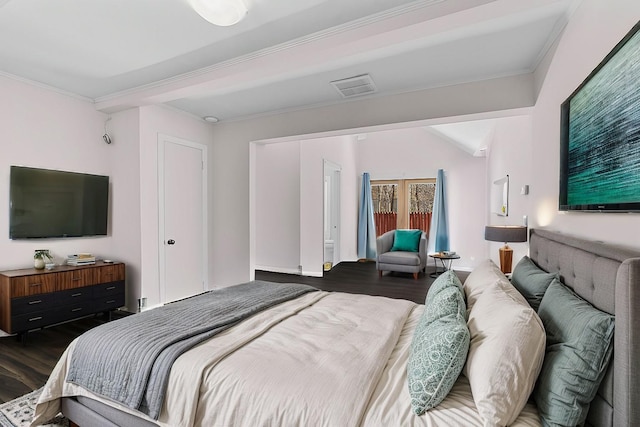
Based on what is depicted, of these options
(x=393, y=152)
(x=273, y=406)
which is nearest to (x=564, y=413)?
(x=273, y=406)

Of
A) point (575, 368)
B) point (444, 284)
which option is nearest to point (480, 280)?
point (444, 284)

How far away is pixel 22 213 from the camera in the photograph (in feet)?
10.4

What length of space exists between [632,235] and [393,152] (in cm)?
648

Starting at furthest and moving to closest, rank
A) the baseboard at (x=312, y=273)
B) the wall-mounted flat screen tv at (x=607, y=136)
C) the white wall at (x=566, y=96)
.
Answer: the baseboard at (x=312, y=273) < the white wall at (x=566, y=96) < the wall-mounted flat screen tv at (x=607, y=136)

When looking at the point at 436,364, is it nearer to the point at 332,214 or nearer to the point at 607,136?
the point at 607,136

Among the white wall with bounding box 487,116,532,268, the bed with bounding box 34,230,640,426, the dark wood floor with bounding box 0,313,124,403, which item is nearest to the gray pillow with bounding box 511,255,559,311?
the bed with bounding box 34,230,640,426

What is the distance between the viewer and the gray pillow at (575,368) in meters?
1.00

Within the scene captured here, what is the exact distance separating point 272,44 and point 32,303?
322 cm

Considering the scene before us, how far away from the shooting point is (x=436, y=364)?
1.17 metres

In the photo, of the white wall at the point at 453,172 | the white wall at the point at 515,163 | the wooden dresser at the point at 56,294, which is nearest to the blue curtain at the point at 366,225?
the white wall at the point at 453,172

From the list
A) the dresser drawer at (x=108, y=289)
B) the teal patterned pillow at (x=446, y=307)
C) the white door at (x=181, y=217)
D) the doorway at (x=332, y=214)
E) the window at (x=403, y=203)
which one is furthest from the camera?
the window at (x=403, y=203)

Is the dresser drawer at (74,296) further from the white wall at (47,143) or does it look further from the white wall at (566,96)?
the white wall at (566,96)

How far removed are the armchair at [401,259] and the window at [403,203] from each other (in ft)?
4.37

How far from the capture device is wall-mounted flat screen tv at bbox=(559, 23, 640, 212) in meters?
1.25
